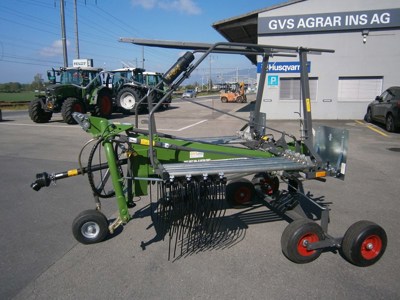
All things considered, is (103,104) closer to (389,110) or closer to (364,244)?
(389,110)

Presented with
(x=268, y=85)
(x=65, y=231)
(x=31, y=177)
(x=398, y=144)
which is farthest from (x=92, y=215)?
(x=268, y=85)

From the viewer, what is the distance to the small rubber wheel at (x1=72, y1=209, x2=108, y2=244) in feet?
11.5

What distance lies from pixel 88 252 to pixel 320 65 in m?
15.5

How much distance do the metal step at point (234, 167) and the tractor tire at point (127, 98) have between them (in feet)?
52.5

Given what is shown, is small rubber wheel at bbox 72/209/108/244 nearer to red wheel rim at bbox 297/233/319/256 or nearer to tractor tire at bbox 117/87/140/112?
red wheel rim at bbox 297/233/319/256

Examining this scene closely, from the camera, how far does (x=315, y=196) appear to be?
5.21 m

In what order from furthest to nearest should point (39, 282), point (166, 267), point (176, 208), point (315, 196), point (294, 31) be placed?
point (294, 31) < point (315, 196) < point (176, 208) < point (166, 267) < point (39, 282)

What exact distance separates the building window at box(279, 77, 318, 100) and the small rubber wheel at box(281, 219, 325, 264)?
1411cm

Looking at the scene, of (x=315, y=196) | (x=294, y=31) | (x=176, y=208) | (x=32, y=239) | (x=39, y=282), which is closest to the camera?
(x=39, y=282)

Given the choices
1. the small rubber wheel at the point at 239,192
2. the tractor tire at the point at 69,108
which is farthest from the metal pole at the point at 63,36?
the small rubber wheel at the point at 239,192

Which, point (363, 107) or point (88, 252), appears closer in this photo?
point (88, 252)

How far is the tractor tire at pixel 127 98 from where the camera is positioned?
60.9ft

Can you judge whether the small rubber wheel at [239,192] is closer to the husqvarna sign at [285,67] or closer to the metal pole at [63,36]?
the husqvarna sign at [285,67]

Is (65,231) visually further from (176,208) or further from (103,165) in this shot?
(176,208)
